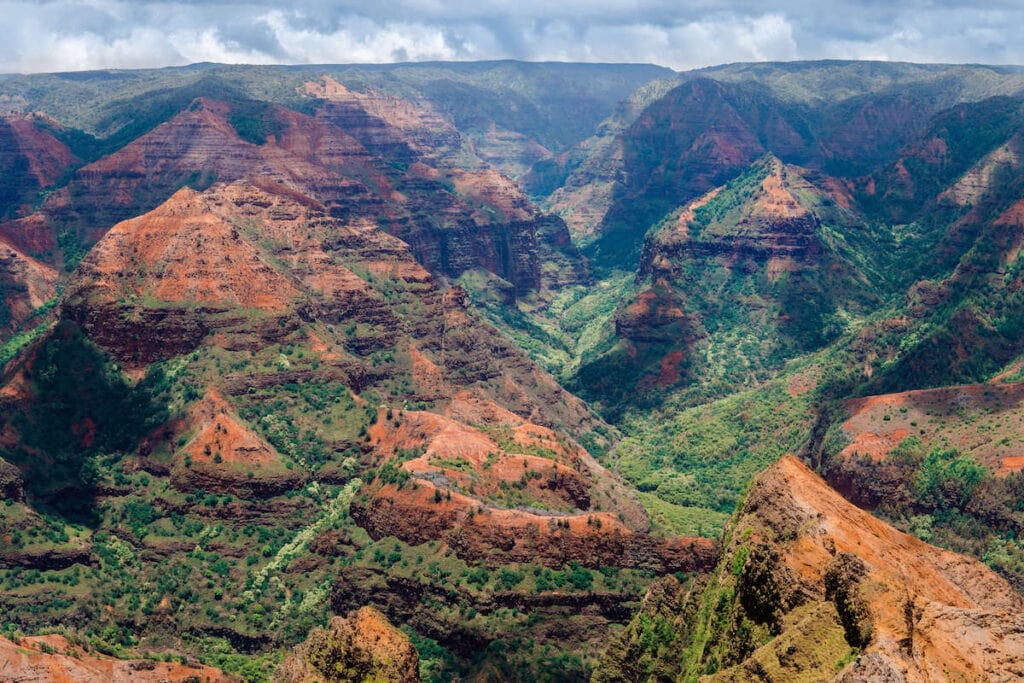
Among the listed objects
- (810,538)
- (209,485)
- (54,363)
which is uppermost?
(810,538)

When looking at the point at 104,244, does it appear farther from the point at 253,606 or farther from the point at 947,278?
the point at 947,278

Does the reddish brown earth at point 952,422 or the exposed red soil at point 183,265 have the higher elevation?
the exposed red soil at point 183,265

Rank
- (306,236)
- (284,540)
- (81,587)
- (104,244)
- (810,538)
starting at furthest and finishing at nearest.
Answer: (306,236) → (104,244) → (284,540) → (81,587) → (810,538)

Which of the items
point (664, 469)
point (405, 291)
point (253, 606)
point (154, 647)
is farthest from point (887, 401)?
point (154, 647)

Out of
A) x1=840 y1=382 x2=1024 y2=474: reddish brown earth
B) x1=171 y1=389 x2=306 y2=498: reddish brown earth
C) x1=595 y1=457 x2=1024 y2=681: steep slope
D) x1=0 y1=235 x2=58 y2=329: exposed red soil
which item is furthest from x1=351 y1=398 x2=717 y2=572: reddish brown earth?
x1=0 y1=235 x2=58 y2=329: exposed red soil

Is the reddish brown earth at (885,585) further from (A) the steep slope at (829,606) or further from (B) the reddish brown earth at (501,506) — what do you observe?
(B) the reddish brown earth at (501,506)

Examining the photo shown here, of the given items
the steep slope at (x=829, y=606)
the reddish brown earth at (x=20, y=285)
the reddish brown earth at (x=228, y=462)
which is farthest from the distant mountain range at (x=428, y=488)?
the reddish brown earth at (x=20, y=285)

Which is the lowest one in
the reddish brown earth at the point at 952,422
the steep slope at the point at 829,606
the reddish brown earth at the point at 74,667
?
the reddish brown earth at the point at 74,667
